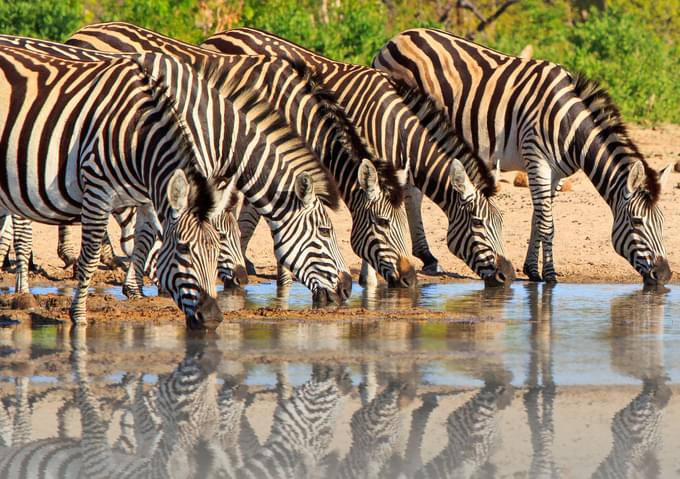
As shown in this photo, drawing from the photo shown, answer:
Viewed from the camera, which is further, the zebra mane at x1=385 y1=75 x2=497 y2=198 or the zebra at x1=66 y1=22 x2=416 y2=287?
the zebra mane at x1=385 y1=75 x2=497 y2=198

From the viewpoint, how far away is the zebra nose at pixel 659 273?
10.4m

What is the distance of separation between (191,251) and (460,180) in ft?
11.3

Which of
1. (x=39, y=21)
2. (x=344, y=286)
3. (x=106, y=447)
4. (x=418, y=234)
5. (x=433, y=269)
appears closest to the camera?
(x=106, y=447)

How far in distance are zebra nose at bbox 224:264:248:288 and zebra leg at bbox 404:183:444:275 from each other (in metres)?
1.63

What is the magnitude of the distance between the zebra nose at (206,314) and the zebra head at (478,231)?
3.34 meters

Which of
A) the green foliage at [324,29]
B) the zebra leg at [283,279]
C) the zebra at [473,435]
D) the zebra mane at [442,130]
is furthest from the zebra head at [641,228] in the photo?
the green foliage at [324,29]

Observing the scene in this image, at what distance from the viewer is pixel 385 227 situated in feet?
33.8

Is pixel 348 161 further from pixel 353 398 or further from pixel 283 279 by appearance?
pixel 353 398

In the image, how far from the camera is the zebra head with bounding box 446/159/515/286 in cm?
1065

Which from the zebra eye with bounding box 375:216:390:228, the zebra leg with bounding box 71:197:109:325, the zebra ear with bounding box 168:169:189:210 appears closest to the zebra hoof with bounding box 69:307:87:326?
the zebra leg with bounding box 71:197:109:325

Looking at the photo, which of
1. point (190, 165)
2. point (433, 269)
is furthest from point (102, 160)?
point (433, 269)

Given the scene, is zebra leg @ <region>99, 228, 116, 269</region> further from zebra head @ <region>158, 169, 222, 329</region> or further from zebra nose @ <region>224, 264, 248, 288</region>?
zebra head @ <region>158, 169, 222, 329</region>

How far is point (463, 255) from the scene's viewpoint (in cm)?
1084

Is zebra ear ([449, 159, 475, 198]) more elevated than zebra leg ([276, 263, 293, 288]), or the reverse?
zebra ear ([449, 159, 475, 198])
